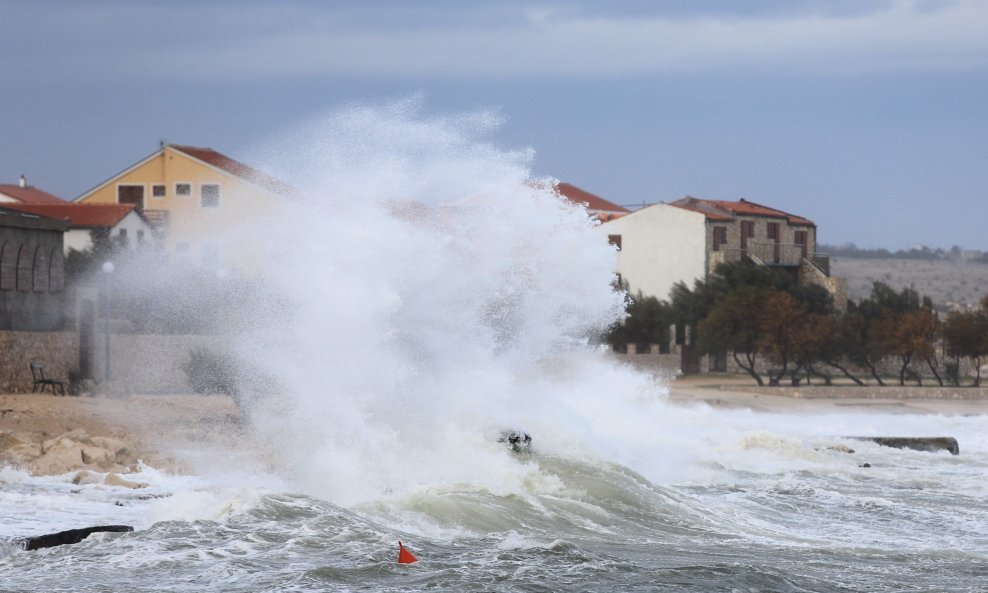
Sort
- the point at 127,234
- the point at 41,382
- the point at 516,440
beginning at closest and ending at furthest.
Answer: the point at 516,440 → the point at 41,382 → the point at 127,234

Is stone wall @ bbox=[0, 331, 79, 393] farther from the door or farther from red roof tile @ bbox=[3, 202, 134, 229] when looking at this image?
red roof tile @ bbox=[3, 202, 134, 229]

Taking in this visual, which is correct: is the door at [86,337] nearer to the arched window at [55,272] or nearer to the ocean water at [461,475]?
the arched window at [55,272]

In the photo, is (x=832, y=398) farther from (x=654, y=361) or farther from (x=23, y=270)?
(x=23, y=270)

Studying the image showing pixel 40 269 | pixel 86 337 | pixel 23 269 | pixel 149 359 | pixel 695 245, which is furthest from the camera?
pixel 695 245

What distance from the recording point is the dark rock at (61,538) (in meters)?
11.9

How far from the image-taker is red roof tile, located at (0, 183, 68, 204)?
189 feet

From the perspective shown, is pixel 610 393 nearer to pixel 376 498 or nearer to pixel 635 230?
pixel 376 498

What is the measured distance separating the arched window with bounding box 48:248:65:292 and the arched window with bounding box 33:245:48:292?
5.9 inches

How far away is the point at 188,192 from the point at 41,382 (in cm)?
2725


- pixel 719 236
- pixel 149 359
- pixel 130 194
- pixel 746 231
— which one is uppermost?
pixel 130 194

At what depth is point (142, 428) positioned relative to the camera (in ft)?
69.4

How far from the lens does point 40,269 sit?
2792 centimetres

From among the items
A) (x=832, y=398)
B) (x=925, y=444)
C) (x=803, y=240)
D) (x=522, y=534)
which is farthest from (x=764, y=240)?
(x=522, y=534)

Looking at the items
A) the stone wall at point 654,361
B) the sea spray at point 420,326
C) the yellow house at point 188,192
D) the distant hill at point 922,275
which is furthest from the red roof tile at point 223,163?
the distant hill at point 922,275
